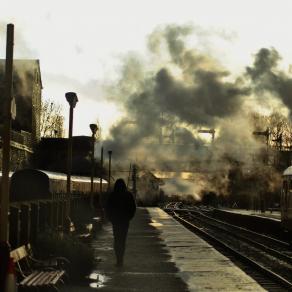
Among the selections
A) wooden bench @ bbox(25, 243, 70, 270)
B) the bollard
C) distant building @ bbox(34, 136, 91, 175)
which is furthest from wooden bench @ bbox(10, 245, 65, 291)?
distant building @ bbox(34, 136, 91, 175)

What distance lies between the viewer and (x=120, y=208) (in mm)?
12711

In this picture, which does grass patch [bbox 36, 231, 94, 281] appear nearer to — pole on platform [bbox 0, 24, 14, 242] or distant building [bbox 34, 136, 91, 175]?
pole on platform [bbox 0, 24, 14, 242]

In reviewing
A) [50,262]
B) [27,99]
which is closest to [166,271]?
[50,262]

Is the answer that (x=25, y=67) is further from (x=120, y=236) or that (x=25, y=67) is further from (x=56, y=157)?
(x=120, y=236)

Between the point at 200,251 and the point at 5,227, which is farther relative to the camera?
the point at 200,251

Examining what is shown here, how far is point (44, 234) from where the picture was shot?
1188cm

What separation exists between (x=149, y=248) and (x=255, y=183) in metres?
35.3

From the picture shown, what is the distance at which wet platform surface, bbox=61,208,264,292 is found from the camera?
10.6m

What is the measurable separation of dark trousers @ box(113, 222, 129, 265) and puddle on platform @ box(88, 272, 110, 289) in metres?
1.13

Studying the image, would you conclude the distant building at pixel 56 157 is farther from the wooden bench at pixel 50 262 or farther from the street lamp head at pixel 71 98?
the wooden bench at pixel 50 262

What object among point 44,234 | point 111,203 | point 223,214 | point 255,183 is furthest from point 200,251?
point 255,183

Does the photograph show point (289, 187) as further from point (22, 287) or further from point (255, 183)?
point (255, 183)

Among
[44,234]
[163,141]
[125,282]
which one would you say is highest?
[163,141]

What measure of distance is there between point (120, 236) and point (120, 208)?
644 millimetres
